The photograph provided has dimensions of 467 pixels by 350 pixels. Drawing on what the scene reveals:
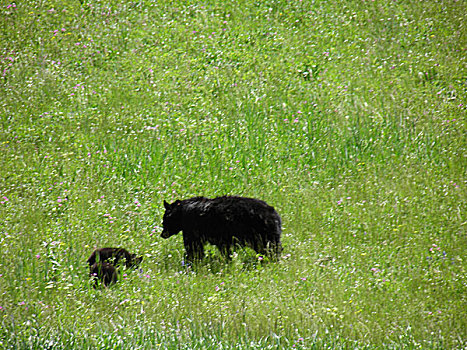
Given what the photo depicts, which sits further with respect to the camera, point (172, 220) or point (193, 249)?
point (172, 220)

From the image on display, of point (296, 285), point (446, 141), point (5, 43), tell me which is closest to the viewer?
point (296, 285)

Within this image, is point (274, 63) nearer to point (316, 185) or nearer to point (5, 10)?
point (316, 185)

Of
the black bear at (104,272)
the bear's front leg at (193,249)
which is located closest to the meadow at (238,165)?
the black bear at (104,272)

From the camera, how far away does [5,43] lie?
51.9 feet

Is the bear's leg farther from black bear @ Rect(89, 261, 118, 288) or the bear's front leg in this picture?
black bear @ Rect(89, 261, 118, 288)

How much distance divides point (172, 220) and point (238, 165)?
2.44m

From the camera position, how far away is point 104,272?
25.1 ft

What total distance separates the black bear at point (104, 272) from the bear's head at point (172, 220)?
3.81 ft

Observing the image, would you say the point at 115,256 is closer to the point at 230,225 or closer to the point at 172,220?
the point at 172,220

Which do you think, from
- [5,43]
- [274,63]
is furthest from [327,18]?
[5,43]

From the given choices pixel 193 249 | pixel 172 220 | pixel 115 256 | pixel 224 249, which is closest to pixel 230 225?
pixel 224 249

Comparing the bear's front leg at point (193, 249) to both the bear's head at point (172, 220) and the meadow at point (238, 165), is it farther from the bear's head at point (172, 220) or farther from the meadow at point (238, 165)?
the bear's head at point (172, 220)

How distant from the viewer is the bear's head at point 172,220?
853 cm

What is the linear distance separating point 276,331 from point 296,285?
1.06m
